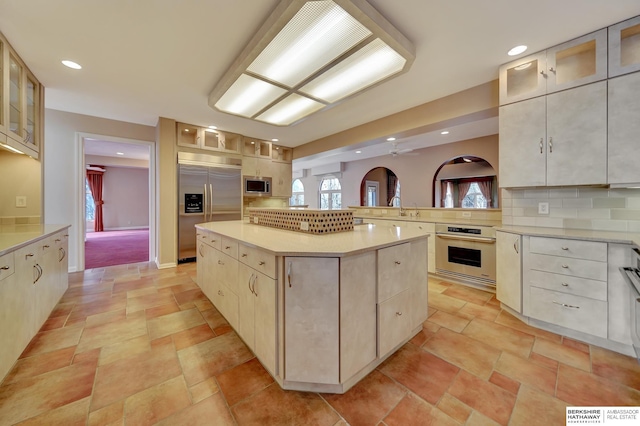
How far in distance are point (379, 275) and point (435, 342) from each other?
3.04 ft

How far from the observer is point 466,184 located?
6797 mm

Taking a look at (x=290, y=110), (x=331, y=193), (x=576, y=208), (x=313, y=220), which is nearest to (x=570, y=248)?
(x=576, y=208)

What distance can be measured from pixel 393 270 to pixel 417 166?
5.53m

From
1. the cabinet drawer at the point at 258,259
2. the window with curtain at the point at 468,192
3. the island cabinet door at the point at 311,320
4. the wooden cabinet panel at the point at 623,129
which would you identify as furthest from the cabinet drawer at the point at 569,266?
the window with curtain at the point at 468,192

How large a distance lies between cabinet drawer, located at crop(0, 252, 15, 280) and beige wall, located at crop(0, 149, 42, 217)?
1.81 meters

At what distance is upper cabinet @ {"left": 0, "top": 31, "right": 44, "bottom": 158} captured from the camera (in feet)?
6.81

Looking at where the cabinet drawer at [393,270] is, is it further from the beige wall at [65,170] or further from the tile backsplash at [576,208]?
the beige wall at [65,170]

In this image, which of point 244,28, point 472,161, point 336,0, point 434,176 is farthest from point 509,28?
point 472,161

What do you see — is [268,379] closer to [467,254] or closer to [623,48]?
[467,254]

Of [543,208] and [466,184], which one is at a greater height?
[466,184]

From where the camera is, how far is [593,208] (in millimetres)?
2232

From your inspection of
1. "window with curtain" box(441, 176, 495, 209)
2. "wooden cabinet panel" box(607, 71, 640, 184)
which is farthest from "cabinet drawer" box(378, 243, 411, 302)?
"window with curtain" box(441, 176, 495, 209)

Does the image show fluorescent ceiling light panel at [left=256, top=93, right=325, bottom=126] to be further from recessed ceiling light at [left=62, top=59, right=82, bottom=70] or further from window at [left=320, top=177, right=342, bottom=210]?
window at [left=320, top=177, right=342, bottom=210]

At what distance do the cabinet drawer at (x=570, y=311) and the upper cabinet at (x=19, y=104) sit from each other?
4.87m
